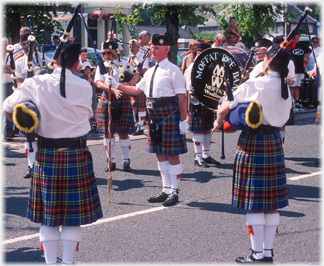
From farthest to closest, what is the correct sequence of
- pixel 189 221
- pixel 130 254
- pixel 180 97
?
pixel 180 97, pixel 189 221, pixel 130 254

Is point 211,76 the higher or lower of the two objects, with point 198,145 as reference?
higher

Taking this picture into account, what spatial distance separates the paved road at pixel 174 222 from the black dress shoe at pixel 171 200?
0.06 m

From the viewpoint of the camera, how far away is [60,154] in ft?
11.2

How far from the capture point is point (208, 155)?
292 inches

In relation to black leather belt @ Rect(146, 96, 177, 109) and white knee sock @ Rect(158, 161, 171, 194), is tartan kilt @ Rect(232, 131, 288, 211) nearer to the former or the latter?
black leather belt @ Rect(146, 96, 177, 109)

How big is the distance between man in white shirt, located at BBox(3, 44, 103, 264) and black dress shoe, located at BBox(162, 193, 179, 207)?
196 cm

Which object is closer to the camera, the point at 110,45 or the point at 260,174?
the point at 260,174

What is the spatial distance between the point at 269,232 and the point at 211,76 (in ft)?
12.0

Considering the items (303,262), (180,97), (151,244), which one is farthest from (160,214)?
(303,262)

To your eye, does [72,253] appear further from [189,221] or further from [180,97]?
[180,97]

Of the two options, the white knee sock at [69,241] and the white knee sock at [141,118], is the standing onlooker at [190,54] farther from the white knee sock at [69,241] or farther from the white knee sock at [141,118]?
the white knee sock at [69,241]

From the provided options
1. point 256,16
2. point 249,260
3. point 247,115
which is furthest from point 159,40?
point 256,16

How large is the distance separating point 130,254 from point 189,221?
1025 millimetres

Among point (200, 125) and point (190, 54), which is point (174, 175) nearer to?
point (200, 125)
